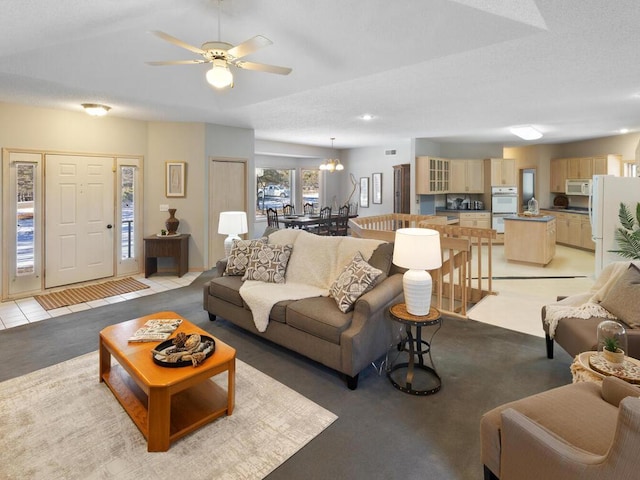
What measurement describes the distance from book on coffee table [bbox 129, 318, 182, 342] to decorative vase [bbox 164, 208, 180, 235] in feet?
11.3

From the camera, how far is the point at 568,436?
1.45m

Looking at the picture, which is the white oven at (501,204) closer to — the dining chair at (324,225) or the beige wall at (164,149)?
the dining chair at (324,225)

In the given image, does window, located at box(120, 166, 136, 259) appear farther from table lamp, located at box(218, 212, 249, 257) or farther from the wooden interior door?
table lamp, located at box(218, 212, 249, 257)

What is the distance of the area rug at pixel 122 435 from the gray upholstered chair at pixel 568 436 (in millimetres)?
1063

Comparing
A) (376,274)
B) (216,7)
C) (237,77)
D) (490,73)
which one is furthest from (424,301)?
(237,77)

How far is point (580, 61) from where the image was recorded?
332 cm

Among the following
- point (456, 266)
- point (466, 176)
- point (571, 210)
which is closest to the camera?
point (456, 266)

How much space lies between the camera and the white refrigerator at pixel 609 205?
518cm

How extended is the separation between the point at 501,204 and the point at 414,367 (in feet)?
22.8

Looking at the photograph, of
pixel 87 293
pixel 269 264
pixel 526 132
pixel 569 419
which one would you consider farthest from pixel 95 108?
pixel 526 132

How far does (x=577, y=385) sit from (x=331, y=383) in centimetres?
157

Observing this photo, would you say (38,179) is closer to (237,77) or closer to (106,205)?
(106,205)

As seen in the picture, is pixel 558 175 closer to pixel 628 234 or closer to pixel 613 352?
pixel 628 234

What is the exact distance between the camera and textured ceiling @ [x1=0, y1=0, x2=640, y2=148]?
2.69 m
